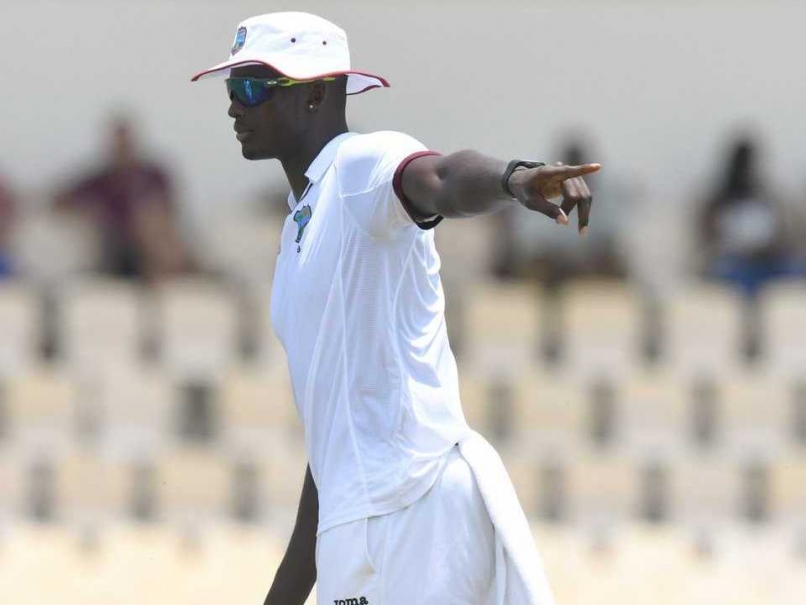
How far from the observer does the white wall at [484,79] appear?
30.6 feet

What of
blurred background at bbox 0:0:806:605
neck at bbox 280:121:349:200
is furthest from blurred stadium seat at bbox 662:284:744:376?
neck at bbox 280:121:349:200

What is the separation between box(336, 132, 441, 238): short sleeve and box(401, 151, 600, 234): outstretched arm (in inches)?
1.1

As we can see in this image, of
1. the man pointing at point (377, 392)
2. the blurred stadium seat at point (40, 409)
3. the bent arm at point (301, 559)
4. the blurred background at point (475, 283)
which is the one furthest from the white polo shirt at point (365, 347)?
the blurred stadium seat at point (40, 409)

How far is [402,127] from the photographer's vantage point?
9336 mm

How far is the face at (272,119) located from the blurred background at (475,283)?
4920 mm

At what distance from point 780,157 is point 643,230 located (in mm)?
848

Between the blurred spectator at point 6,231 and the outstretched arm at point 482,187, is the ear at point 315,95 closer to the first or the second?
the outstretched arm at point 482,187

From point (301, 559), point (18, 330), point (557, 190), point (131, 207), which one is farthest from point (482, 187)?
point (18, 330)

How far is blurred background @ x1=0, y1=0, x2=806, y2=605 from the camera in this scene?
859 centimetres

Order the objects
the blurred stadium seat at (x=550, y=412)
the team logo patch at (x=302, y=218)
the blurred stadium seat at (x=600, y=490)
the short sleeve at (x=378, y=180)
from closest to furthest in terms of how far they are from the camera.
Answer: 1. the short sleeve at (x=378, y=180)
2. the team logo patch at (x=302, y=218)
3. the blurred stadium seat at (x=600, y=490)
4. the blurred stadium seat at (x=550, y=412)

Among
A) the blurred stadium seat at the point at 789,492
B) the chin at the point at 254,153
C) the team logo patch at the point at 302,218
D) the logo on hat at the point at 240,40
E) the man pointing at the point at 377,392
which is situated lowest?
the blurred stadium seat at the point at 789,492

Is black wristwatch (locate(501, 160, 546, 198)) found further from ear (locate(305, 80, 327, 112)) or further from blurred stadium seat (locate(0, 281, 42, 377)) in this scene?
blurred stadium seat (locate(0, 281, 42, 377))

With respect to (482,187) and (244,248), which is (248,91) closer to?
(482,187)

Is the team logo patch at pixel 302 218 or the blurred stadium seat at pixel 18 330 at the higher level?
the team logo patch at pixel 302 218
